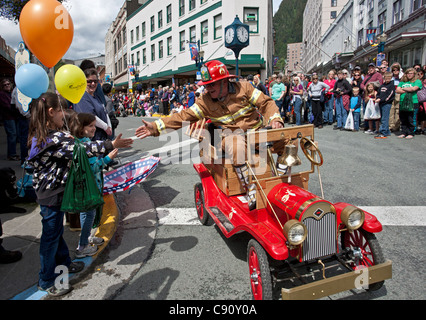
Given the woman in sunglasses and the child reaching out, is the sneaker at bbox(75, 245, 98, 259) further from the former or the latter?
the woman in sunglasses

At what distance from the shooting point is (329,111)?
483 inches

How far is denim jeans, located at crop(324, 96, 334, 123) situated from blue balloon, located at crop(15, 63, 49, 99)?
442 inches

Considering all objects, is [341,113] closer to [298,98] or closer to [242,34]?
[298,98]

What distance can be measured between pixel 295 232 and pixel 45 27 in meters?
2.80

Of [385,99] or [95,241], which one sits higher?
[385,99]

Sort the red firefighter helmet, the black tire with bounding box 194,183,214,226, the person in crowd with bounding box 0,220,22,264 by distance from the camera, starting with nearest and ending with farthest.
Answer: the person in crowd with bounding box 0,220,22,264, the red firefighter helmet, the black tire with bounding box 194,183,214,226

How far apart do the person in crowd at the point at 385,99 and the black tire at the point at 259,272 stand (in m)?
7.98

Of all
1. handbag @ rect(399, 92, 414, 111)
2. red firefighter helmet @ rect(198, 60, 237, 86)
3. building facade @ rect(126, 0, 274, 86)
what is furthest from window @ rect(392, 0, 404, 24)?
red firefighter helmet @ rect(198, 60, 237, 86)

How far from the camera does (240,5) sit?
2434cm

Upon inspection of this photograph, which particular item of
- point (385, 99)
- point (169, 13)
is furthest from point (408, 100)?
point (169, 13)

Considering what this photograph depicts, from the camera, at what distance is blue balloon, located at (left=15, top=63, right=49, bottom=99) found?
281 cm

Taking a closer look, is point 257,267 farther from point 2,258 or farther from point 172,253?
point 2,258

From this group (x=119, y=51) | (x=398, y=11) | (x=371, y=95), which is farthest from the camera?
(x=119, y=51)
